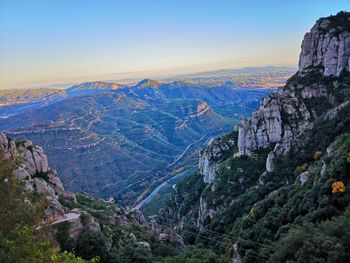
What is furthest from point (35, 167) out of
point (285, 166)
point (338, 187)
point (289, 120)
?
point (289, 120)

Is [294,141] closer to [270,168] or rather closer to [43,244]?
[270,168]

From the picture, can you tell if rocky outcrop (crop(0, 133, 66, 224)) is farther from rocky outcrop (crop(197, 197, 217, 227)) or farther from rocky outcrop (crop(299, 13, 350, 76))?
rocky outcrop (crop(299, 13, 350, 76))

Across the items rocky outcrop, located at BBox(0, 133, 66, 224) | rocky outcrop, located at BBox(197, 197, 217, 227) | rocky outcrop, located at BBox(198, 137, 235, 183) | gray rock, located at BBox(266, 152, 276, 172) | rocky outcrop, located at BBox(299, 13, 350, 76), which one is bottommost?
rocky outcrop, located at BBox(197, 197, 217, 227)

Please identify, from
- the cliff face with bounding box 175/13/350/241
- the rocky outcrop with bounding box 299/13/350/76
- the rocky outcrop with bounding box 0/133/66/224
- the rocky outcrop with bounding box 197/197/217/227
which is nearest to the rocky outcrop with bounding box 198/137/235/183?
the cliff face with bounding box 175/13/350/241

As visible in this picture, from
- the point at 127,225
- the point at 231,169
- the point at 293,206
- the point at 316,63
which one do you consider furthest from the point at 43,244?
the point at 316,63

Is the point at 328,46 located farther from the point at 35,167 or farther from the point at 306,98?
the point at 35,167
